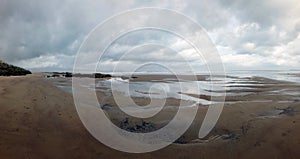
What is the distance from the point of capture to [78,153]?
755cm

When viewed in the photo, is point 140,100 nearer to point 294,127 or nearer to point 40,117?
point 40,117

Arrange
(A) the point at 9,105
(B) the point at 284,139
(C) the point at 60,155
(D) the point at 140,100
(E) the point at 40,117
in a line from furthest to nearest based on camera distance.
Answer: (D) the point at 140,100 < (A) the point at 9,105 < (E) the point at 40,117 < (B) the point at 284,139 < (C) the point at 60,155

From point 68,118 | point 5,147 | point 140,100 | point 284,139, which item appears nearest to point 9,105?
point 68,118

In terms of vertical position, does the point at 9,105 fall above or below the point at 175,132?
above

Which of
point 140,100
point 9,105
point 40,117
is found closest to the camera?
point 40,117

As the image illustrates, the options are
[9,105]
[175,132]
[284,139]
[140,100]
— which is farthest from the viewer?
[140,100]

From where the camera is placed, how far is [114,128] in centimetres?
968

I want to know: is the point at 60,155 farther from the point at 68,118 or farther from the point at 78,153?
the point at 68,118

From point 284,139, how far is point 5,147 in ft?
27.4

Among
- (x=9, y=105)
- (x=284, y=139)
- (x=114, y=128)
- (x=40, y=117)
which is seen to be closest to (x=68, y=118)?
(x=40, y=117)

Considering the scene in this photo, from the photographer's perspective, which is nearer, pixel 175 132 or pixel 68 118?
pixel 175 132

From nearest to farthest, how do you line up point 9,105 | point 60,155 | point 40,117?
1. point 60,155
2. point 40,117
3. point 9,105

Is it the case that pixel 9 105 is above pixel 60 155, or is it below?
above

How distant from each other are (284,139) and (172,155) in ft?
12.4
